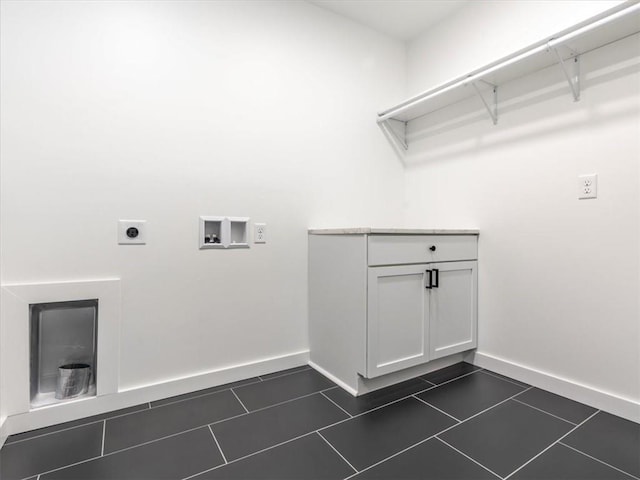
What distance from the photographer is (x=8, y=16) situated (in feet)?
4.52

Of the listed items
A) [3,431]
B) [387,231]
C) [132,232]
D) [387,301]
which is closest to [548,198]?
[387,231]

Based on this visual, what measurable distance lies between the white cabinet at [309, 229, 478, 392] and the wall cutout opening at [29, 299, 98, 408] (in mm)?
1138

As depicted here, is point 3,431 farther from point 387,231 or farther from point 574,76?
point 574,76

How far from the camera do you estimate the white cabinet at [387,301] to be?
1673 mm

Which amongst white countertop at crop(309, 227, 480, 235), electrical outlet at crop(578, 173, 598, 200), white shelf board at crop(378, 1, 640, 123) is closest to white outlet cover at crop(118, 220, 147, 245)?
white countertop at crop(309, 227, 480, 235)

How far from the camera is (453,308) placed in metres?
1.97

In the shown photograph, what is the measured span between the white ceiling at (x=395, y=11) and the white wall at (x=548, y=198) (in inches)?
4.6

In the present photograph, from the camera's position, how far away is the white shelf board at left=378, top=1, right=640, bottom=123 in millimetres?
1378

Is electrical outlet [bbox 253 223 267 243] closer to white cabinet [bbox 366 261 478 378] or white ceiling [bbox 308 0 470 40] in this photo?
white cabinet [bbox 366 261 478 378]

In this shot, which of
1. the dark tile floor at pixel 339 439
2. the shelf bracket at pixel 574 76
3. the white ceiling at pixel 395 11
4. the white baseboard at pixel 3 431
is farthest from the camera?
the white ceiling at pixel 395 11

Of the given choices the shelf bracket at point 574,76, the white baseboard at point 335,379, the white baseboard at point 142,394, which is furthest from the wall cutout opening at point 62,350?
the shelf bracket at point 574,76

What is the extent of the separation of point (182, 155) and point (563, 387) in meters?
2.22

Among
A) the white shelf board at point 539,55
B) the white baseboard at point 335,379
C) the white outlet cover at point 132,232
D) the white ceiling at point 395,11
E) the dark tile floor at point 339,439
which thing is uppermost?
the white ceiling at point 395,11

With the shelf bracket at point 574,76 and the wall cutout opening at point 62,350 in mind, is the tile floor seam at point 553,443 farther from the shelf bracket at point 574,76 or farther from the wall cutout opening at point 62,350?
the wall cutout opening at point 62,350
